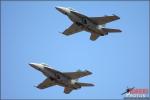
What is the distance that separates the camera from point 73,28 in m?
133

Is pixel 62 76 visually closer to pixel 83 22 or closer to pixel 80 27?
pixel 80 27

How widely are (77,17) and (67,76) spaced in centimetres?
1662

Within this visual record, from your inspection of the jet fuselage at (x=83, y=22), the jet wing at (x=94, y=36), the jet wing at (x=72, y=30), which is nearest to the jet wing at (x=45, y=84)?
the jet wing at (x=72, y=30)

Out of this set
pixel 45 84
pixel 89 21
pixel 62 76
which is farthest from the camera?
pixel 45 84

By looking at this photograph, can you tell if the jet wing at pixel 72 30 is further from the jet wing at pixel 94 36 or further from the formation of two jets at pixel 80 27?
the formation of two jets at pixel 80 27

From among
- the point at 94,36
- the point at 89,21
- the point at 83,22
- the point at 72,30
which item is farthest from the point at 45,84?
the point at 89,21

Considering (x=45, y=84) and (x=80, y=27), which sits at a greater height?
(x=80, y=27)

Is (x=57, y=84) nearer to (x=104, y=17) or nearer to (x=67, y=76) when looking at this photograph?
(x=67, y=76)

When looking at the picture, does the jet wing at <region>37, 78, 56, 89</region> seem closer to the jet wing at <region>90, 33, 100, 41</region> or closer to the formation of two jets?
the formation of two jets

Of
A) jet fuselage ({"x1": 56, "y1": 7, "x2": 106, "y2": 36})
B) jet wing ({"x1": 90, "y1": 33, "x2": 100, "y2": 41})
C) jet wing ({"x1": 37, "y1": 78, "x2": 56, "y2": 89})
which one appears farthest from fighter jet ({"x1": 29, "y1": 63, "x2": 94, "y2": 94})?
jet fuselage ({"x1": 56, "y1": 7, "x2": 106, "y2": 36})

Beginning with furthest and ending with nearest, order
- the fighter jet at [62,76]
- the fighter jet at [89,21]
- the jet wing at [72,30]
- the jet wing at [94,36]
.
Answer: the jet wing at [72,30] < the jet wing at [94,36] < the fighter jet at [89,21] < the fighter jet at [62,76]

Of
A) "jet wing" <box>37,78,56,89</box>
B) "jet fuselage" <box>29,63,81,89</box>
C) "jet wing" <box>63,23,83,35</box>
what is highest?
"jet wing" <box>63,23,83,35</box>

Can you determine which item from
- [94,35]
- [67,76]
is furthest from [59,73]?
[94,35]

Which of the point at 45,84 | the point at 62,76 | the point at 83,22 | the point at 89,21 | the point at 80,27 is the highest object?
the point at 89,21
